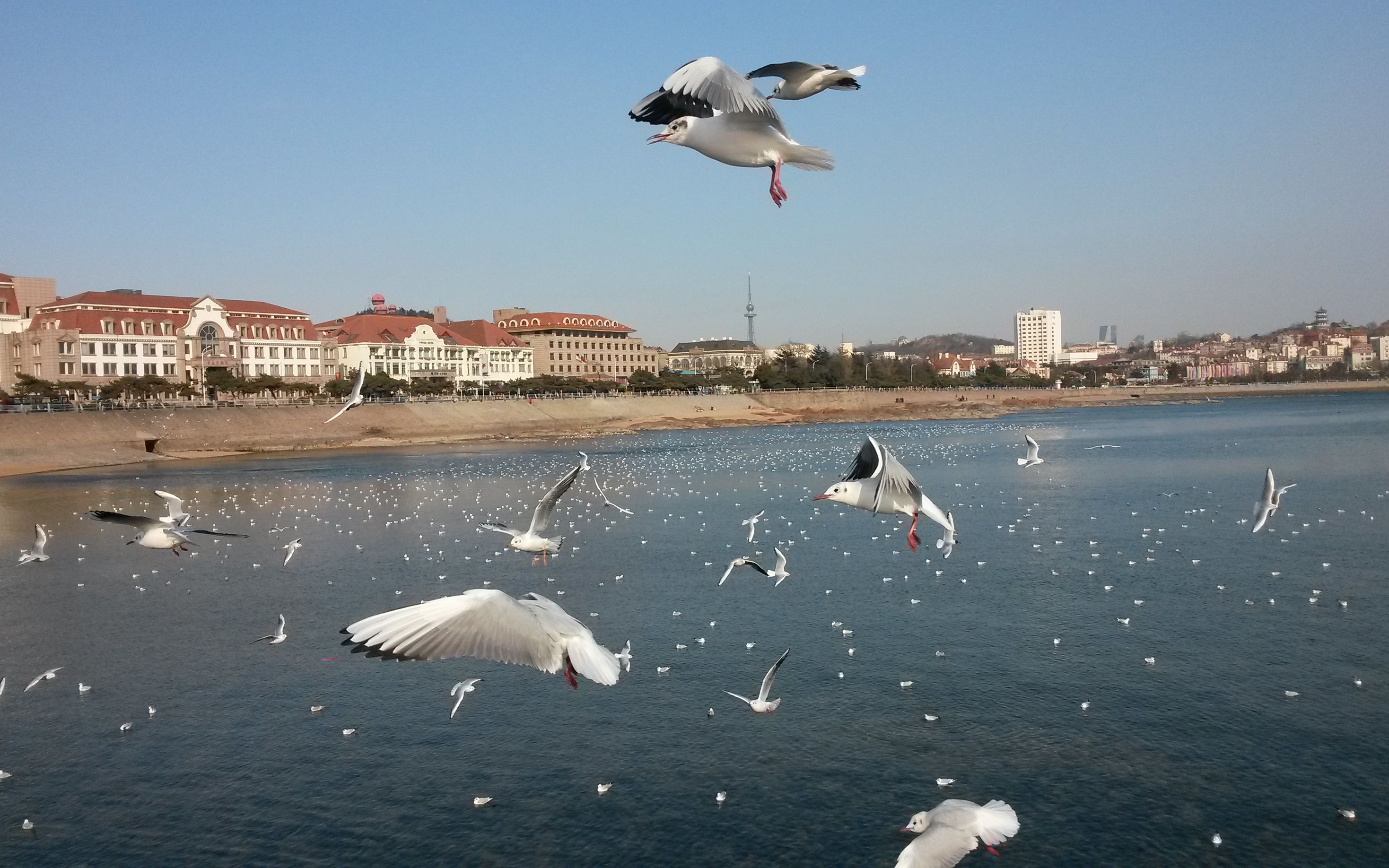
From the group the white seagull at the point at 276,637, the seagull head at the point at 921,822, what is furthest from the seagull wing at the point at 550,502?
the white seagull at the point at 276,637

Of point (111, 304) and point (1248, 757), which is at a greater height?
point (111, 304)

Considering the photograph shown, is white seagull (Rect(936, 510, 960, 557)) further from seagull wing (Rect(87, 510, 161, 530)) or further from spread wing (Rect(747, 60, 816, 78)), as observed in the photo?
seagull wing (Rect(87, 510, 161, 530))

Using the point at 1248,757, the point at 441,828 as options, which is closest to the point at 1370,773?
the point at 1248,757

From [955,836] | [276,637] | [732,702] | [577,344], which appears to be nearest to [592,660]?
[955,836]

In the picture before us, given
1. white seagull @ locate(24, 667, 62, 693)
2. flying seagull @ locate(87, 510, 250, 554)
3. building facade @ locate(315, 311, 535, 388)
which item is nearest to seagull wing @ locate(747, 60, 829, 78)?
flying seagull @ locate(87, 510, 250, 554)

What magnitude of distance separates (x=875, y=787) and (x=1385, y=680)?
7764 mm

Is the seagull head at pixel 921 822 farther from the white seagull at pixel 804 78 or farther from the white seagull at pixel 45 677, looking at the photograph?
the white seagull at pixel 45 677

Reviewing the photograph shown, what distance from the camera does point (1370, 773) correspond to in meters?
11.4

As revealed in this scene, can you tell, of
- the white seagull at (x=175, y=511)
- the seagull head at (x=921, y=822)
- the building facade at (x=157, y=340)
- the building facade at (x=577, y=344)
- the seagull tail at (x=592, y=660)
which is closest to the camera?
the seagull tail at (x=592, y=660)

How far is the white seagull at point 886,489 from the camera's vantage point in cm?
946

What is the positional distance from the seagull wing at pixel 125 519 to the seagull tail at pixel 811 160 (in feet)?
27.4

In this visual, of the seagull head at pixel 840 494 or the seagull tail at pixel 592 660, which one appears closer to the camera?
the seagull tail at pixel 592 660

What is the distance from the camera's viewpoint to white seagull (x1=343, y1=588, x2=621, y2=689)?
6285 millimetres

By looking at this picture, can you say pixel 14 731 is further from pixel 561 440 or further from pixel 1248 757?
pixel 561 440
